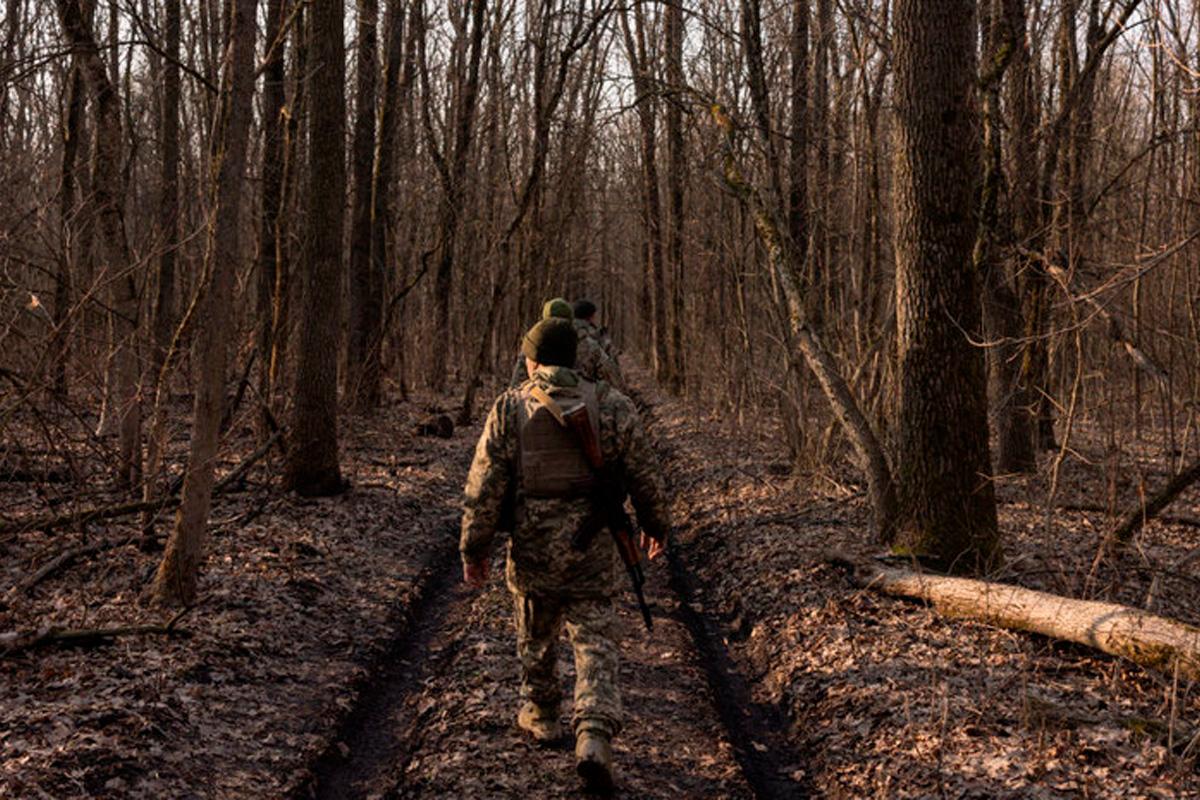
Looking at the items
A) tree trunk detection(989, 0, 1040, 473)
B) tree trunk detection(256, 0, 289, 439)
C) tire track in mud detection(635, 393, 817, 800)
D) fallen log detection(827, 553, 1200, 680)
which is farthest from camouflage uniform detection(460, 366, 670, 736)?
tree trunk detection(989, 0, 1040, 473)

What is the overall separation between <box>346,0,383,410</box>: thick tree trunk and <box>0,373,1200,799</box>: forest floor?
7.47 metres

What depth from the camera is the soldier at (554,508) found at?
4.75 metres

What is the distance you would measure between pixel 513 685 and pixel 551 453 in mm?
1876

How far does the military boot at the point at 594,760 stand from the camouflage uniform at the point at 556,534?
0.27 m

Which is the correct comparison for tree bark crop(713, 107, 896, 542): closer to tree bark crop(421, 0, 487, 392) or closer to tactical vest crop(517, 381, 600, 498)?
tactical vest crop(517, 381, 600, 498)

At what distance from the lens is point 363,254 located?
16641 mm

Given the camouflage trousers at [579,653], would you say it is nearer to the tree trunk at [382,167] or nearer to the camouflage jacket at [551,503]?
the camouflage jacket at [551,503]

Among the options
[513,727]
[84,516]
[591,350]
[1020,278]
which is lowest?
[513,727]

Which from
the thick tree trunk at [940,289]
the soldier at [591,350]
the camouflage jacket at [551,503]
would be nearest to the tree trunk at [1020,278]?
the thick tree trunk at [940,289]

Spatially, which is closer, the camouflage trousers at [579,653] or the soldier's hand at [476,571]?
the camouflage trousers at [579,653]

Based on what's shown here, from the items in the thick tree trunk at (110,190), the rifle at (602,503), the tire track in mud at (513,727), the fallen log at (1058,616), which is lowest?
the tire track in mud at (513,727)

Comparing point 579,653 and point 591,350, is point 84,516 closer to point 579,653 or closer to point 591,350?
point 579,653

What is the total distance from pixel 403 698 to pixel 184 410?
12.8 meters

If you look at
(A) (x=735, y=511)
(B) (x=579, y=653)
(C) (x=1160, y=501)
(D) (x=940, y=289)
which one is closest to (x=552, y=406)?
(B) (x=579, y=653)
